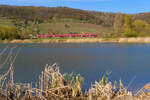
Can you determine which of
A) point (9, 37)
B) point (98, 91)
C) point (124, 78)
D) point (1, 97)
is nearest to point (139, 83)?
point (124, 78)

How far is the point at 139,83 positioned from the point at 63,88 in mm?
3731

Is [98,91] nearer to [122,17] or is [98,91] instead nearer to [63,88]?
[63,88]

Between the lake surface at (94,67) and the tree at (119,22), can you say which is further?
the tree at (119,22)

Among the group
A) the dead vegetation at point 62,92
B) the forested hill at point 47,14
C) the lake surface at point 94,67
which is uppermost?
the forested hill at point 47,14

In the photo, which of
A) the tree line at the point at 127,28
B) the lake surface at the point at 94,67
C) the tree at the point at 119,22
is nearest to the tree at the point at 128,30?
the tree line at the point at 127,28

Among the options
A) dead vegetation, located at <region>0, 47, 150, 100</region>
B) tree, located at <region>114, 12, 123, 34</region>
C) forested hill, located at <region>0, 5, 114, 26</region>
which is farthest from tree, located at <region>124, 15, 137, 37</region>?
forested hill, located at <region>0, 5, 114, 26</region>

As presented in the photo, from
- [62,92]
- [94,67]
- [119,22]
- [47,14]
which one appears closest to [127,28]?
[119,22]

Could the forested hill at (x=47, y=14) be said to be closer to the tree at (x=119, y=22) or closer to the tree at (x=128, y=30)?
the tree at (x=119, y=22)

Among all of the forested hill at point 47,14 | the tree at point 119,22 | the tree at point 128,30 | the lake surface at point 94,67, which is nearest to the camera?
the lake surface at point 94,67

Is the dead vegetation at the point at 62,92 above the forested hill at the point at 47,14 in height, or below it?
below

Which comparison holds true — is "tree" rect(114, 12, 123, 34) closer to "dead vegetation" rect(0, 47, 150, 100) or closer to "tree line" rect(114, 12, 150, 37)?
"tree line" rect(114, 12, 150, 37)

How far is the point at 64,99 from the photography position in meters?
6.71

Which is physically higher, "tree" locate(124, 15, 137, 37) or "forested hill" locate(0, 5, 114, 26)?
"forested hill" locate(0, 5, 114, 26)

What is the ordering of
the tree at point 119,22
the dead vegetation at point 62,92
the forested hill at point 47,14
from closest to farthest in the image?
the dead vegetation at point 62,92 < the tree at point 119,22 < the forested hill at point 47,14
